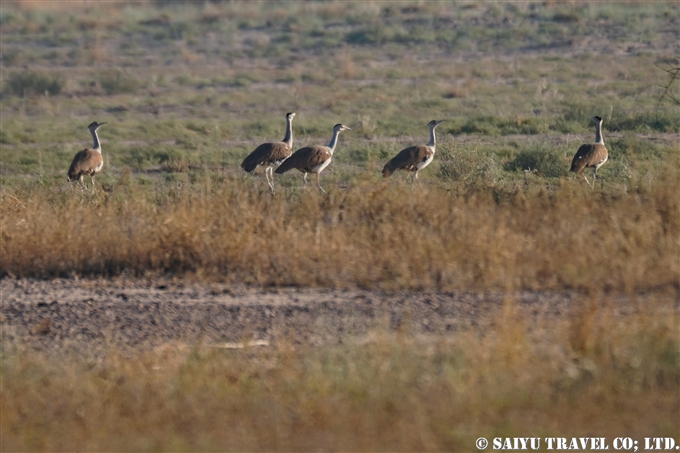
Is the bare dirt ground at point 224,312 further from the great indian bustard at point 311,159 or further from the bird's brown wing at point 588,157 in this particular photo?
the bird's brown wing at point 588,157

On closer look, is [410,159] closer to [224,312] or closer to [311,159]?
[311,159]

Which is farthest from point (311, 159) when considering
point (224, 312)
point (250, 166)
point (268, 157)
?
point (224, 312)

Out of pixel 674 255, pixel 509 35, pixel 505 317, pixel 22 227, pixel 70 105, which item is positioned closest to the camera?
pixel 505 317

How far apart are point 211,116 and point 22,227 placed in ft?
41.6

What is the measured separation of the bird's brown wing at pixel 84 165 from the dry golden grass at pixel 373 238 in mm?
3111

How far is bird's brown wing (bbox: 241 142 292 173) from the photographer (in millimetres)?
12414

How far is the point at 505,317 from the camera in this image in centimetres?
593

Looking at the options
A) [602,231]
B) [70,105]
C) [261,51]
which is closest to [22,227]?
[602,231]

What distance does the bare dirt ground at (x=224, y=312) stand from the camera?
6.38m

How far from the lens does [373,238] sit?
315 inches

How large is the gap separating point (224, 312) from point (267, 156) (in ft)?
18.6

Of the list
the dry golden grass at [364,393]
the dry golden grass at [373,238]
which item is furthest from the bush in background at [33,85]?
the dry golden grass at [364,393]

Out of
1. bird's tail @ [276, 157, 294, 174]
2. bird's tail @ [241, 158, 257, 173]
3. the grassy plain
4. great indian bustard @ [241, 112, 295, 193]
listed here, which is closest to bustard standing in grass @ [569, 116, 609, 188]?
the grassy plain

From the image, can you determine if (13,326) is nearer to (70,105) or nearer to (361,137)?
(361,137)
